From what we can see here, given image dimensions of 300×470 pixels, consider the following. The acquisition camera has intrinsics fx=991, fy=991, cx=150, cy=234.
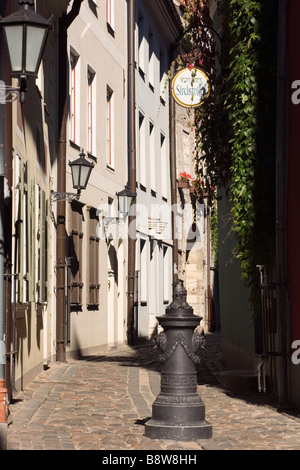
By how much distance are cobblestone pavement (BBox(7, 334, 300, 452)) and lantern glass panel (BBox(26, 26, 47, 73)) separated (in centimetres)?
287

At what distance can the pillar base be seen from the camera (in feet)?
25.7

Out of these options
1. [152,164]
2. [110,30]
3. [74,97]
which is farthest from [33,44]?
[152,164]

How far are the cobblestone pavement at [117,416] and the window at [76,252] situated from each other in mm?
2933

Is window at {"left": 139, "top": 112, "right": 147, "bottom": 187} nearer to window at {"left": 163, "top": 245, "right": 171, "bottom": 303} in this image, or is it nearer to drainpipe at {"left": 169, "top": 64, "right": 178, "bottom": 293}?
drainpipe at {"left": 169, "top": 64, "right": 178, "bottom": 293}

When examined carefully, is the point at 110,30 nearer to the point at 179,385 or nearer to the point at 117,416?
the point at 117,416

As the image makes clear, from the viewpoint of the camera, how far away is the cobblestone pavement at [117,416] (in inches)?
298

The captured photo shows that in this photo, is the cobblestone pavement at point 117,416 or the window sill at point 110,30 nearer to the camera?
the cobblestone pavement at point 117,416

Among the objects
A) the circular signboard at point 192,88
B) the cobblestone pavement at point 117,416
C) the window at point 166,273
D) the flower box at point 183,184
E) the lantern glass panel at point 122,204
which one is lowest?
the cobblestone pavement at point 117,416

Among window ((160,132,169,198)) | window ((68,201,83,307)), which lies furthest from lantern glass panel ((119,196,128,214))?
window ((160,132,169,198))

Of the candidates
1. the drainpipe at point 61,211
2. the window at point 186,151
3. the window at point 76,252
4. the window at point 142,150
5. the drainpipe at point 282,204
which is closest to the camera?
the drainpipe at point 282,204

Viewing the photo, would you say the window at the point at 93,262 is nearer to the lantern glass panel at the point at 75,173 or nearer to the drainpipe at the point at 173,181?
the lantern glass panel at the point at 75,173

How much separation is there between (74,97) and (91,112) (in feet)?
4.05

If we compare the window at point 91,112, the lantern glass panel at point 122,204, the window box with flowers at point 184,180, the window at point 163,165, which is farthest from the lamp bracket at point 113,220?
the window box with flowers at point 184,180
